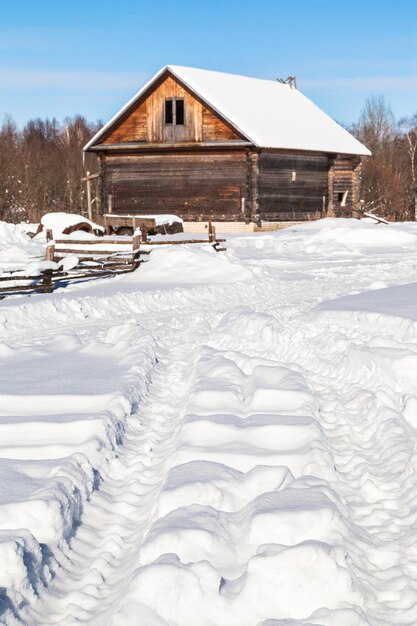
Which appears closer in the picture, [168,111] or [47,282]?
[47,282]

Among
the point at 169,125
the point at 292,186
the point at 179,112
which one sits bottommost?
the point at 292,186

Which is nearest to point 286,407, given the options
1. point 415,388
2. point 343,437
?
point 343,437

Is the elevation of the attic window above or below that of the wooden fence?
above

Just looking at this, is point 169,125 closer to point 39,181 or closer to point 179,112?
point 179,112

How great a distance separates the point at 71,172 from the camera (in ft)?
205

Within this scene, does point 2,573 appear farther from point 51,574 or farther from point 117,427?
point 117,427

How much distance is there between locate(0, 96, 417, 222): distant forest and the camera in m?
51.0

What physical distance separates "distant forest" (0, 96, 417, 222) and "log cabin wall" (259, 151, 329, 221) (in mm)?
14271

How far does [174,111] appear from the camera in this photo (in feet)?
107

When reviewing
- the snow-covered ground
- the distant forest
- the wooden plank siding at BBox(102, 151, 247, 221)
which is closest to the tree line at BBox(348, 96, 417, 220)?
the distant forest

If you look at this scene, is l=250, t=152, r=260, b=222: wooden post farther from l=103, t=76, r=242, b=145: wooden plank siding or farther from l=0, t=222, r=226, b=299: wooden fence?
l=0, t=222, r=226, b=299: wooden fence

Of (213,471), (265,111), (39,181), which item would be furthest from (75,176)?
(213,471)

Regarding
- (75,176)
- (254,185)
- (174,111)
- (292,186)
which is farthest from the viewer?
(75,176)

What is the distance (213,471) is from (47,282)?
11.0 meters
